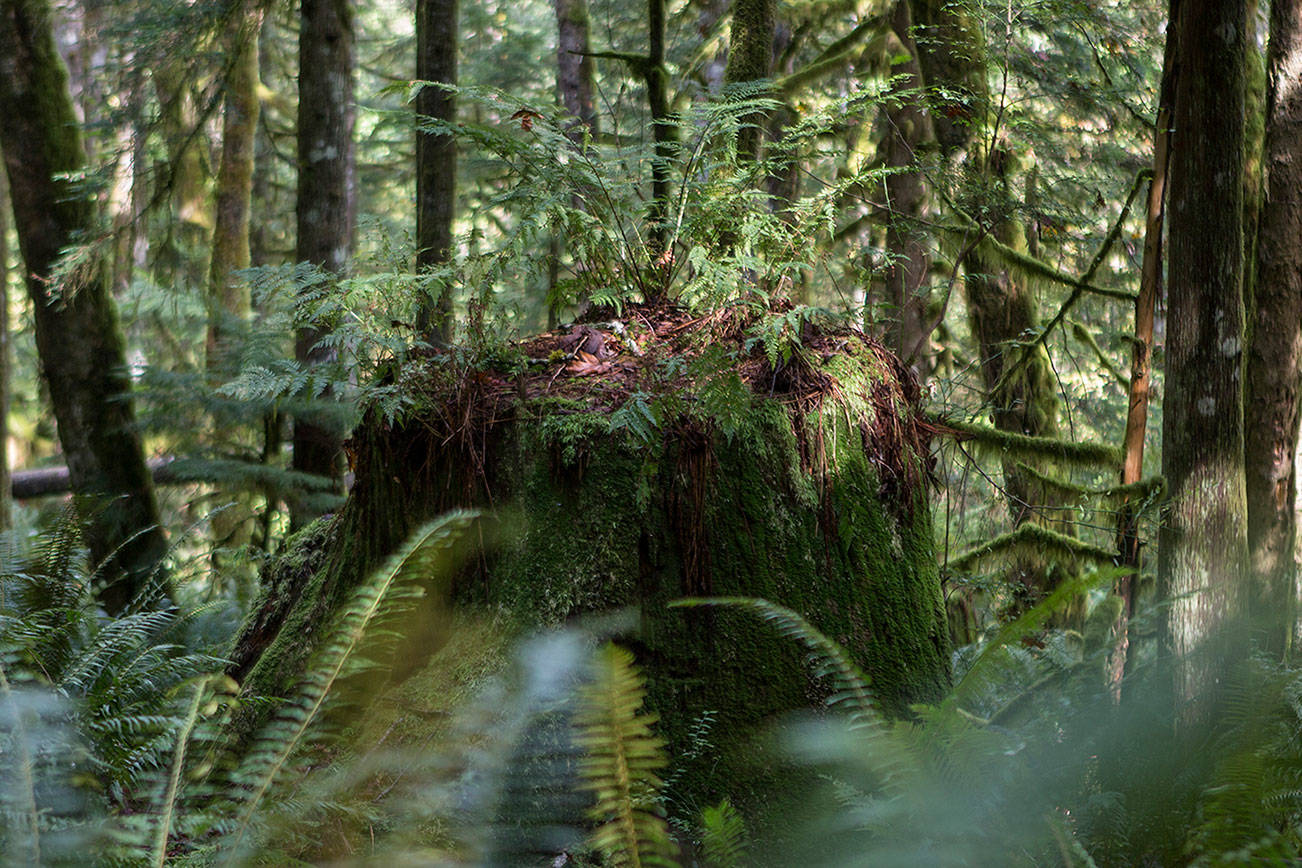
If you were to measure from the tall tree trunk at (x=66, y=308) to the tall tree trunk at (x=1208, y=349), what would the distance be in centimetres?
606

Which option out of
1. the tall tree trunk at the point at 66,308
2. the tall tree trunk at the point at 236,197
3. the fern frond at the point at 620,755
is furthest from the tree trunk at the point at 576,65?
the fern frond at the point at 620,755

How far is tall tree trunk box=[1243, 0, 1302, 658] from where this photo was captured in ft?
13.6

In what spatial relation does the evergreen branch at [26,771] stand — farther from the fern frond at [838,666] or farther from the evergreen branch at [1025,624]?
the evergreen branch at [1025,624]

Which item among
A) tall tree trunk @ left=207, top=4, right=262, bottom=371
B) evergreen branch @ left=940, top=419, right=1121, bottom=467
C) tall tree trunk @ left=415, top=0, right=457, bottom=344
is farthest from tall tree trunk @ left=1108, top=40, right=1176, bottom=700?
tall tree trunk @ left=207, top=4, right=262, bottom=371

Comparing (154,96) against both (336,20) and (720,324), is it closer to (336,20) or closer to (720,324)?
(336,20)

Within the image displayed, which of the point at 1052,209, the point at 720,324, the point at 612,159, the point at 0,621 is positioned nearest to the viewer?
the point at 0,621

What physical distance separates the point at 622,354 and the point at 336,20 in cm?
511

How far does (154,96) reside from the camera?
22.2 feet

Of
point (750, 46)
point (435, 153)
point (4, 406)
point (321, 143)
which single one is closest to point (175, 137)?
point (321, 143)

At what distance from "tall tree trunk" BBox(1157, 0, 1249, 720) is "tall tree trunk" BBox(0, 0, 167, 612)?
6056 mm

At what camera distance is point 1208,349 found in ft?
11.4

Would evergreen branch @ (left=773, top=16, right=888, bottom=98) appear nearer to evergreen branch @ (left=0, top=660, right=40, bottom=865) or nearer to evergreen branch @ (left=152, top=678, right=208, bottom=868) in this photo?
evergreen branch @ (left=152, top=678, right=208, bottom=868)

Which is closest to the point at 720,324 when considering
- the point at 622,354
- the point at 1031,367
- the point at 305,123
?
the point at 622,354

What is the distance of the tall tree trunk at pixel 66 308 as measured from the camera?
602cm
